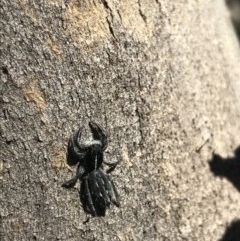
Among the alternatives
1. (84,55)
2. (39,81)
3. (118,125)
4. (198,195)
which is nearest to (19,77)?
(39,81)

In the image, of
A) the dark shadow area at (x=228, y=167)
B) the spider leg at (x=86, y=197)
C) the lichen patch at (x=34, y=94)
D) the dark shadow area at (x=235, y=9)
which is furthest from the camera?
the dark shadow area at (x=235, y=9)

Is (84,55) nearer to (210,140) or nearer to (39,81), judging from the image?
(39,81)

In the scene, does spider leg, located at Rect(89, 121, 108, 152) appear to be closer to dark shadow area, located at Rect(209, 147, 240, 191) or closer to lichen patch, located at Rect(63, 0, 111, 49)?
lichen patch, located at Rect(63, 0, 111, 49)

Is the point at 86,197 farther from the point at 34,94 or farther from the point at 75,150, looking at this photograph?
the point at 34,94

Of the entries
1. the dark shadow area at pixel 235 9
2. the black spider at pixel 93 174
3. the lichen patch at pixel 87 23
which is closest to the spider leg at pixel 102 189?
the black spider at pixel 93 174

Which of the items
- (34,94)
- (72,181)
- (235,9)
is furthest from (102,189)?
(235,9)

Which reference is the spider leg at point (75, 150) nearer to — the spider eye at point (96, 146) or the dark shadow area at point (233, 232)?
the spider eye at point (96, 146)

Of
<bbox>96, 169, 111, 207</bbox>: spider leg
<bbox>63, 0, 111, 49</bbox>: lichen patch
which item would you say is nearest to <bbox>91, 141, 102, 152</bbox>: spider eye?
<bbox>96, 169, 111, 207</bbox>: spider leg
